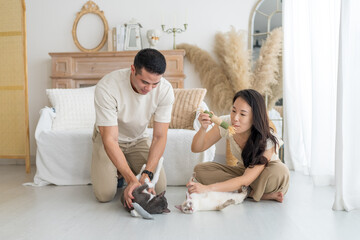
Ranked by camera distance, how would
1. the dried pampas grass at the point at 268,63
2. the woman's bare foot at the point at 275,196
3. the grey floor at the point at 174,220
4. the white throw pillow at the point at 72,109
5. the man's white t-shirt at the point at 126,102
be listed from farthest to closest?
the dried pampas grass at the point at 268,63 < the white throw pillow at the point at 72,109 < the woman's bare foot at the point at 275,196 < the man's white t-shirt at the point at 126,102 < the grey floor at the point at 174,220

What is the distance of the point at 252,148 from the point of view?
2.02 metres

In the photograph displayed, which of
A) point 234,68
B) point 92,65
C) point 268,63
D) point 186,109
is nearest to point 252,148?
point 186,109

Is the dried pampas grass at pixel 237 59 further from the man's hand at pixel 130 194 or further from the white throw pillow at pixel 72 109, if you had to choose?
the man's hand at pixel 130 194

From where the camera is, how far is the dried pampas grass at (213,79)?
379 centimetres

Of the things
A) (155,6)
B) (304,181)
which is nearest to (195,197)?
(304,181)

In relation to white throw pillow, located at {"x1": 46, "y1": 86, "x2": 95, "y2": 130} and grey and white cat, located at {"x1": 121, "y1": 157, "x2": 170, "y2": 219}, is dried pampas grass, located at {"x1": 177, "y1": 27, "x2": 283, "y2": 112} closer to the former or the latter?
white throw pillow, located at {"x1": 46, "y1": 86, "x2": 95, "y2": 130}

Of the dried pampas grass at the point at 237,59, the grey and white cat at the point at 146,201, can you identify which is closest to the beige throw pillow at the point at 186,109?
the dried pampas grass at the point at 237,59

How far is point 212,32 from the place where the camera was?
12.9 ft

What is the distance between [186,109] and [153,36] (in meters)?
1.17

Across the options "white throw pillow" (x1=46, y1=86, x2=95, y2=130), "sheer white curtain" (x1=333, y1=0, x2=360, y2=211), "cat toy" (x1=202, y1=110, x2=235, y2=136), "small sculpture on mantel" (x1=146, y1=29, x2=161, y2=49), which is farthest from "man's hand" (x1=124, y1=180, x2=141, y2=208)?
"small sculpture on mantel" (x1=146, y1=29, x2=161, y2=49)

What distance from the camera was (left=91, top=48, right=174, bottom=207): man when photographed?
184cm

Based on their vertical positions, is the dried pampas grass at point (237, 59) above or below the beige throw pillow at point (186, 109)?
above

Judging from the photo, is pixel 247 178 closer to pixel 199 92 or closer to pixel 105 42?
pixel 199 92

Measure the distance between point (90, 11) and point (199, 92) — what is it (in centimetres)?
190
